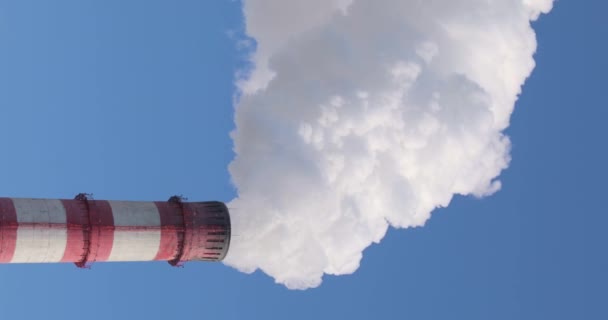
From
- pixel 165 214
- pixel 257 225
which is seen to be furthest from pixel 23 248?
pixel 257 225

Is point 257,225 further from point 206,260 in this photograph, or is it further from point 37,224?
point 37,224

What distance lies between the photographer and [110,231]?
34500mm

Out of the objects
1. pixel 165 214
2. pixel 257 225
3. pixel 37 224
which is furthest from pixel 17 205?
pixel 257 225

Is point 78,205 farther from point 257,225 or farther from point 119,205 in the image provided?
point 257,225

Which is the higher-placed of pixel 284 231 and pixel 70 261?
pixel 284 231

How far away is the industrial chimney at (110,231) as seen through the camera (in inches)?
1280

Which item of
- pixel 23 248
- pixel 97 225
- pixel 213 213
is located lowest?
pixel 23 248

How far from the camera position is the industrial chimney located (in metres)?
32.5

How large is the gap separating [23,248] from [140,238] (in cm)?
510

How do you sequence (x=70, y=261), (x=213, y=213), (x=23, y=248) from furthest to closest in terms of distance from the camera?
(x=213, y=213) → (x=70, y=261) → (x=23, y=248)

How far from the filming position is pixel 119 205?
3541 centimetres

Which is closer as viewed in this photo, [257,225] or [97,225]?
[97,225]

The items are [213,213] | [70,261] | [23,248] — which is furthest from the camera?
[213,213]

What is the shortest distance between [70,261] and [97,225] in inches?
84.3
